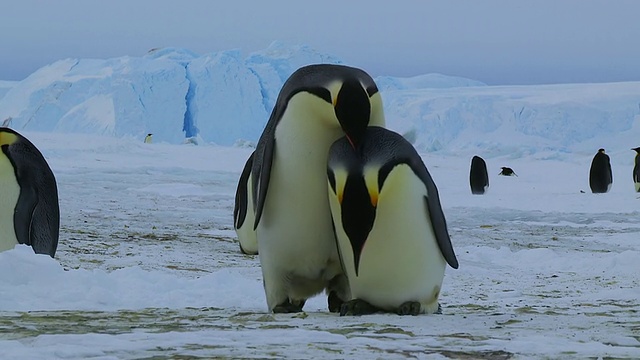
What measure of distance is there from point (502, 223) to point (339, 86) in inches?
320

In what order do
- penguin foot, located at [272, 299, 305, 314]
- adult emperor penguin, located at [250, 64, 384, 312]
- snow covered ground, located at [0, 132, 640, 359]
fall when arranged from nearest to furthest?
1. snow covered ground, located at [0, 132, 640, 359]
2. adult emperor penguin, located at [250, 64, 384, 312]
3. penguin foot, located at [272, 299, 305, 314]

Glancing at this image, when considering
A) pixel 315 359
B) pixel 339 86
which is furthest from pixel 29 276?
pixel 315 359

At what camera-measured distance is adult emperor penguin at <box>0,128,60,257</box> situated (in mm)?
5902

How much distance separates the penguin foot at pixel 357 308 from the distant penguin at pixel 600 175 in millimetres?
16439

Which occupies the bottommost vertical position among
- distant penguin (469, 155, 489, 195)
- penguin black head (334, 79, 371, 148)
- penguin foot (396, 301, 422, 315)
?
distant penguin (469, 155, 489, 195)

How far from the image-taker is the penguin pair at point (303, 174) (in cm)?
361

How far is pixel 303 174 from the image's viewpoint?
3.63 m

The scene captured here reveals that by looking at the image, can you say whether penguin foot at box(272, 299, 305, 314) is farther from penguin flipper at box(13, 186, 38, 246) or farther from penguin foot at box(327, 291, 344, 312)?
penguin flipper at box(13, 186, 38, 246)

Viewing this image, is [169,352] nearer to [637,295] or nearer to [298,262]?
[298,262]

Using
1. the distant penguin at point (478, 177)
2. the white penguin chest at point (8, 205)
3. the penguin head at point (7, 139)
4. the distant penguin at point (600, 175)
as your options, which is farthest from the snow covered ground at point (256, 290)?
the distant penguin at point (600, 175)

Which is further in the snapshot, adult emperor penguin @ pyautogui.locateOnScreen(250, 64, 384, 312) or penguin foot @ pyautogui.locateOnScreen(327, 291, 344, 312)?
penguin foot @ pyautogui.locateOnScreen(327, 291, 344, 312)

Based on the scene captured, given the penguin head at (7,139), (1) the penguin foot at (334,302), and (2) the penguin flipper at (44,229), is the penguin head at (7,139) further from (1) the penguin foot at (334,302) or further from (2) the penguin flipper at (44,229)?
(1) the penguin foot at (334,302)

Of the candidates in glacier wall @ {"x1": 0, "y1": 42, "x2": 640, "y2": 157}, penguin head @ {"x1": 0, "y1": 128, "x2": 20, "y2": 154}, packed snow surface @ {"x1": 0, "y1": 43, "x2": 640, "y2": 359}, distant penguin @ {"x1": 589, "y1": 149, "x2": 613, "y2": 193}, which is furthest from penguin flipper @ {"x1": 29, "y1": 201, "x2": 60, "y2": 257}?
glacier wall @ {"x1": 0, "y1": 42, "x2": 640, "y2": 157}

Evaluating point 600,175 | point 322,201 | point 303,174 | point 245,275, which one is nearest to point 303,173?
point 303,174
